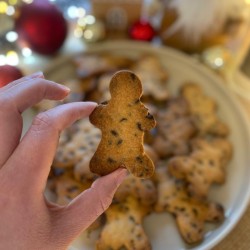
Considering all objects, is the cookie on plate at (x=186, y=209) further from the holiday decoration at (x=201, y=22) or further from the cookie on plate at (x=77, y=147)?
the holiday decoration at (x=201, y=22)

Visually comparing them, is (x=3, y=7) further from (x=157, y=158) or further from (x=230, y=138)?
(x=230, y=138)

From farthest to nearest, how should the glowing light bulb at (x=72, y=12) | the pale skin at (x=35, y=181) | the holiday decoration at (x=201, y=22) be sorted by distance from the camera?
1. the glowing light bulb at (x=72, y=12)
2. the holiday decoration at (x=201, y=22)
3. the pale skin at (x=35, y=181)

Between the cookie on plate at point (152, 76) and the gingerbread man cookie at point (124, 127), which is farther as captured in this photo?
the cookie on plate at point (152, 76)

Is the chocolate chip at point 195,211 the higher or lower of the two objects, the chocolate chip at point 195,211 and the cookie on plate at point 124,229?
the lower

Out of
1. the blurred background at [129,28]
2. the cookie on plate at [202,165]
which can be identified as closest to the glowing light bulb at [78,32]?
the blurred background at [129,28]

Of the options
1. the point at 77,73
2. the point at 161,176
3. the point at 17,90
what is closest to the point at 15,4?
the point at 77,73

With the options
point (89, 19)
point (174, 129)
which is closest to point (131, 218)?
point (174, 129)

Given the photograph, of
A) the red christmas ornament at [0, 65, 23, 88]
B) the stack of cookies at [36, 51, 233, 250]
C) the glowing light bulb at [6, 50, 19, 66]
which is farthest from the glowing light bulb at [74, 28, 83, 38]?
the red christmas ornament at [0, 65, 23, 88]
